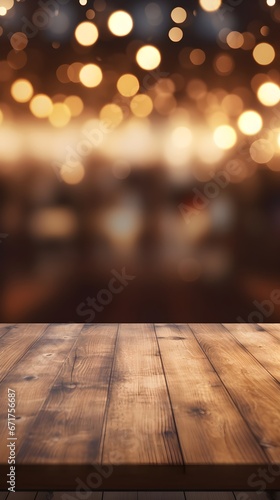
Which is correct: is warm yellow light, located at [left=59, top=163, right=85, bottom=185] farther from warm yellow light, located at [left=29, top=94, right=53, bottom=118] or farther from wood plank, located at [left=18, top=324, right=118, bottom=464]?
wood plank, located at [left=18, top=324, right=118, bottom=464]

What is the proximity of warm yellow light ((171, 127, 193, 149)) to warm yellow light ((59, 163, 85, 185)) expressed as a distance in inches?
16.0

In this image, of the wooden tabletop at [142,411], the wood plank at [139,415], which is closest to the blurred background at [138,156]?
the wooden tabletop at [142,411]

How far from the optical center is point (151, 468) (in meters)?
0.87

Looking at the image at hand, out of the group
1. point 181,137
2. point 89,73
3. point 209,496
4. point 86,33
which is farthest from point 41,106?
point 209,496

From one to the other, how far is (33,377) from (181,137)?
1244mm

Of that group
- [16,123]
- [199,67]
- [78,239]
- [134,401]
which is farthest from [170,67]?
[134,401]

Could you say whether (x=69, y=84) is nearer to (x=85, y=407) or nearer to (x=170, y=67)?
(x=170, y=67)

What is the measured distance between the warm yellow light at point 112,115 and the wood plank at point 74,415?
3.30ft

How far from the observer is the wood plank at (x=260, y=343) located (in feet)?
4.76

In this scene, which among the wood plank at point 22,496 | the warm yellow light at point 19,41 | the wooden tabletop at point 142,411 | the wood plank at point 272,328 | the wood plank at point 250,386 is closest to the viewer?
the wooden tabletop at point 142,411

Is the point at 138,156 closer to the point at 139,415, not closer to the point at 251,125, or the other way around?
the point at 251,125

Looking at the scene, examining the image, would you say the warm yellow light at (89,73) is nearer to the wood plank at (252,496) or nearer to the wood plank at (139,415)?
the wood plank at (139,415)

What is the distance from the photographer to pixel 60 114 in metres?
2.12

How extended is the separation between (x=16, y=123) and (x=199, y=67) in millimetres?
801
